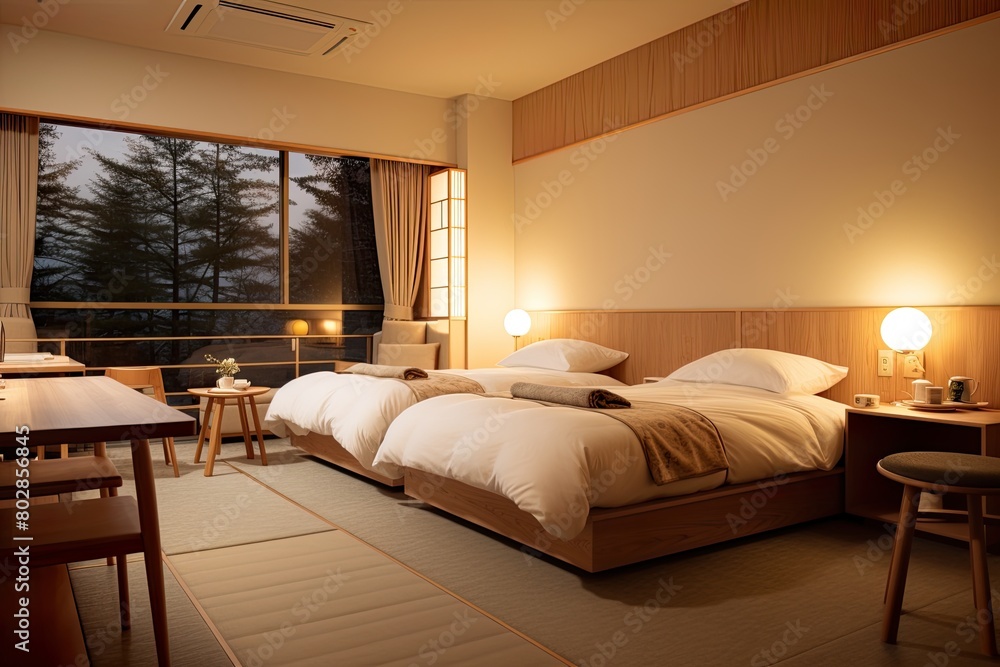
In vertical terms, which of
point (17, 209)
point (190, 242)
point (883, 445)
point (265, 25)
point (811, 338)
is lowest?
point (883, 445)

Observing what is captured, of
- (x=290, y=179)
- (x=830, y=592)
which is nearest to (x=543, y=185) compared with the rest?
(x=290, y=179)

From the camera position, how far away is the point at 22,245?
509cm

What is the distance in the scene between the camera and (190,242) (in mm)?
5949

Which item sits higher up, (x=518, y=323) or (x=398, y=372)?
(x=518, y=323)

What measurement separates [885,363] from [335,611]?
279 cm

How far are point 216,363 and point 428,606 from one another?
413 cm

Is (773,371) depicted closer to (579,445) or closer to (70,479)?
(579,445)

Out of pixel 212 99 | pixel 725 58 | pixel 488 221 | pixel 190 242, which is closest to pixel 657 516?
pixel 725 58

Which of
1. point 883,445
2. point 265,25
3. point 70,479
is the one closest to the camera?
point 70,479

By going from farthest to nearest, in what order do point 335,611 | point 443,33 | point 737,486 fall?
point 443,33
point 737,486
point 335,611

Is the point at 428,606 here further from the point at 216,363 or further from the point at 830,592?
the point at 216,363

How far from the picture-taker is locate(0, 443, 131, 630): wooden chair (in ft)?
6.25

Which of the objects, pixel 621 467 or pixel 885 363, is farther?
pixel 885 363

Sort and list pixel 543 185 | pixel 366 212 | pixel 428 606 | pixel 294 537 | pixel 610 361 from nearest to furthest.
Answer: pixel 428 606
pixel 294 537
pixel 610 361
pixel 543 185
pixel 366 212
